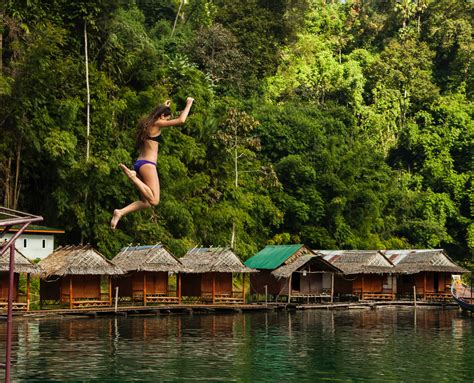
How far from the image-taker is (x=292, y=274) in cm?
4362

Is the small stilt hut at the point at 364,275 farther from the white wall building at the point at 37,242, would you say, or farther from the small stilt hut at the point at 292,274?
the white wall building at the point at 37,242

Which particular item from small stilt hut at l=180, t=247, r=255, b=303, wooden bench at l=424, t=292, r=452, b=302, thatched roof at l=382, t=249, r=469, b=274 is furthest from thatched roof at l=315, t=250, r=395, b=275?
small stilt hut at l=180, t=247, r=255, b=303

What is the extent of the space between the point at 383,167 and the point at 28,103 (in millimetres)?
26989

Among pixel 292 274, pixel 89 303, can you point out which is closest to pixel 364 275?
pixel 292 274

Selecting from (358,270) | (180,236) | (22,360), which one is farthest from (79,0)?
(22,360)

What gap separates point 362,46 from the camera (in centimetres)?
7294

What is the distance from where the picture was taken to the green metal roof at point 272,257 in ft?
137

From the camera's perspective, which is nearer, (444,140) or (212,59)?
(212,59)

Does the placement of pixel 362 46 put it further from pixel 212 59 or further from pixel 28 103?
pixel 28 103

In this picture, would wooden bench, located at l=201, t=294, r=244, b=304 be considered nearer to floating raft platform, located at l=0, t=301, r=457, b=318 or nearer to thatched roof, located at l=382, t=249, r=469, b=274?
floating raft platform, located at l=0, t=301, r=457, b=318

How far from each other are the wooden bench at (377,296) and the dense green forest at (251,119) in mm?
6912

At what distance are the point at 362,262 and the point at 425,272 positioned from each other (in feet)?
15.1

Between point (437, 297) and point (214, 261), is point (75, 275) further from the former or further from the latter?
point (437, 297)

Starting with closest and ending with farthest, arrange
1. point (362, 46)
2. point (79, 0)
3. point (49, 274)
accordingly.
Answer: point (49, 274) → point (79, 0) → point (362, 46)
